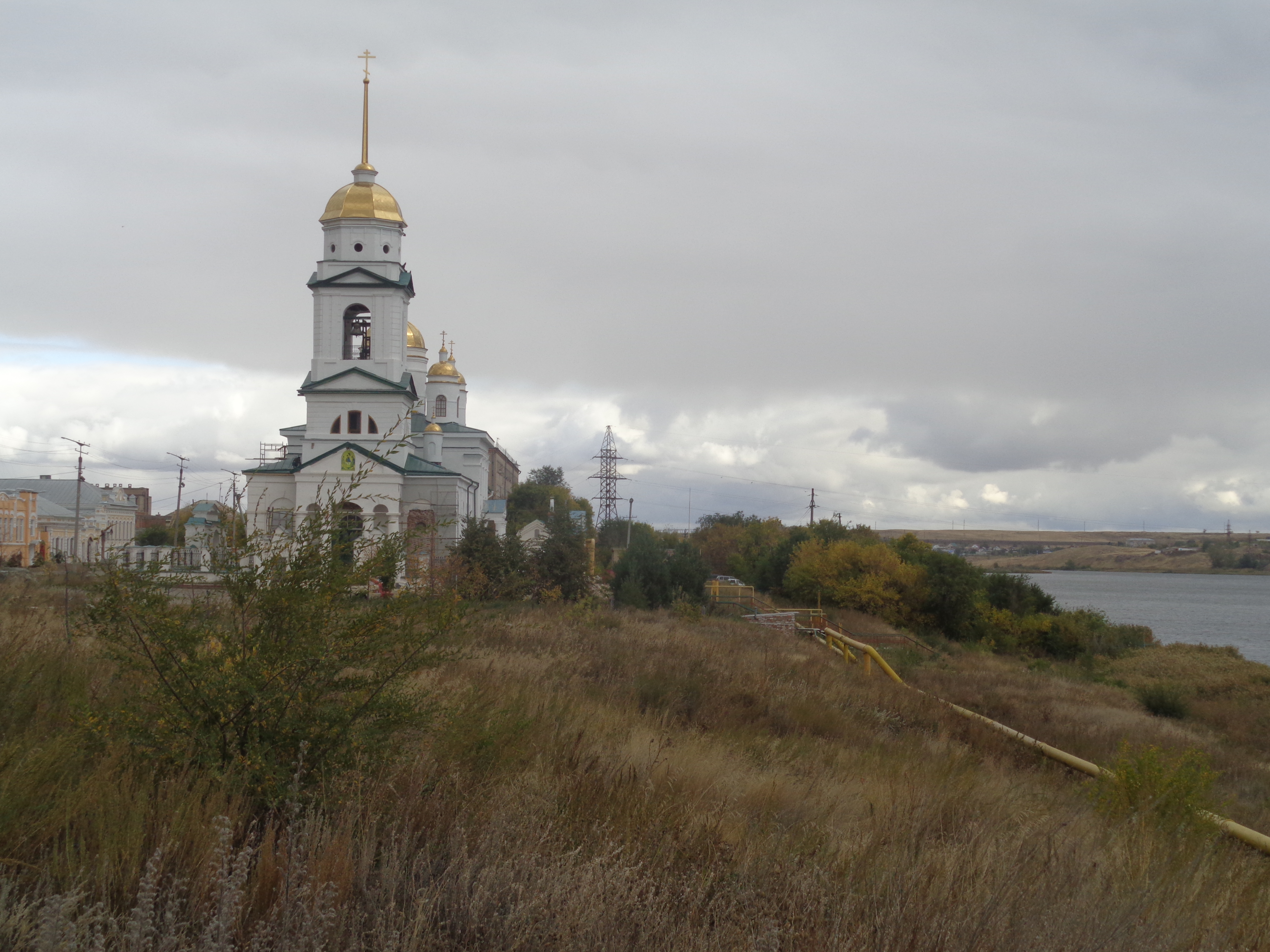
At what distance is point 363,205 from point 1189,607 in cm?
9408

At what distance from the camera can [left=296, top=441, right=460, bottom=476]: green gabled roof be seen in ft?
122

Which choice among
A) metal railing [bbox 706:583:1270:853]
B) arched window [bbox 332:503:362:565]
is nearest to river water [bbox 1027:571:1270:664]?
metal railing [bbox 706:583:1270:853]

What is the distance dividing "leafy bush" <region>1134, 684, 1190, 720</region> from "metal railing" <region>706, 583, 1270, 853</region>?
701 cm

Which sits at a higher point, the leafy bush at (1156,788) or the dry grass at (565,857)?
the dry grass at (565,857)

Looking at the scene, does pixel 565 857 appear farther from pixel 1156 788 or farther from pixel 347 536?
pixel 1156 788

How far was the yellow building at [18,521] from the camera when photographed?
57.6 meters

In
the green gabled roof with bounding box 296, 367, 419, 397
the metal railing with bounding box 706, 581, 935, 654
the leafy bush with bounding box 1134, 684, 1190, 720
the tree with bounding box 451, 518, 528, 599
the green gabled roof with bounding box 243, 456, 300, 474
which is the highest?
the green gabled roof with bounding box 296, 367, 419, 397

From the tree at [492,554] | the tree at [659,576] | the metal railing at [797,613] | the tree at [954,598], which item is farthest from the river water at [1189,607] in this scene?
the tree at [492,554]

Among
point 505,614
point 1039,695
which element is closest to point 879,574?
point 1039,695

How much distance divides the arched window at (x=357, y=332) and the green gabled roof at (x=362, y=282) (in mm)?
1071

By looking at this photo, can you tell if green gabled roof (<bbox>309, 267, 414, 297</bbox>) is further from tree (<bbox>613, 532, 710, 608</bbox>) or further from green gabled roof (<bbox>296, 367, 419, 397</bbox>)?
tree (<bbox>613, 532, 710, 608</bbox>)

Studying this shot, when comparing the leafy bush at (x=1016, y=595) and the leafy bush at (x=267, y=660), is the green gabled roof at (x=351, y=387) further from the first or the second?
the leafy bush at (x=267, y=660)

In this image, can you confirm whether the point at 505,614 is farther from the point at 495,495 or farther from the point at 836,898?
the point at 495,495

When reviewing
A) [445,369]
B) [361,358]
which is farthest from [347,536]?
[445,369]
